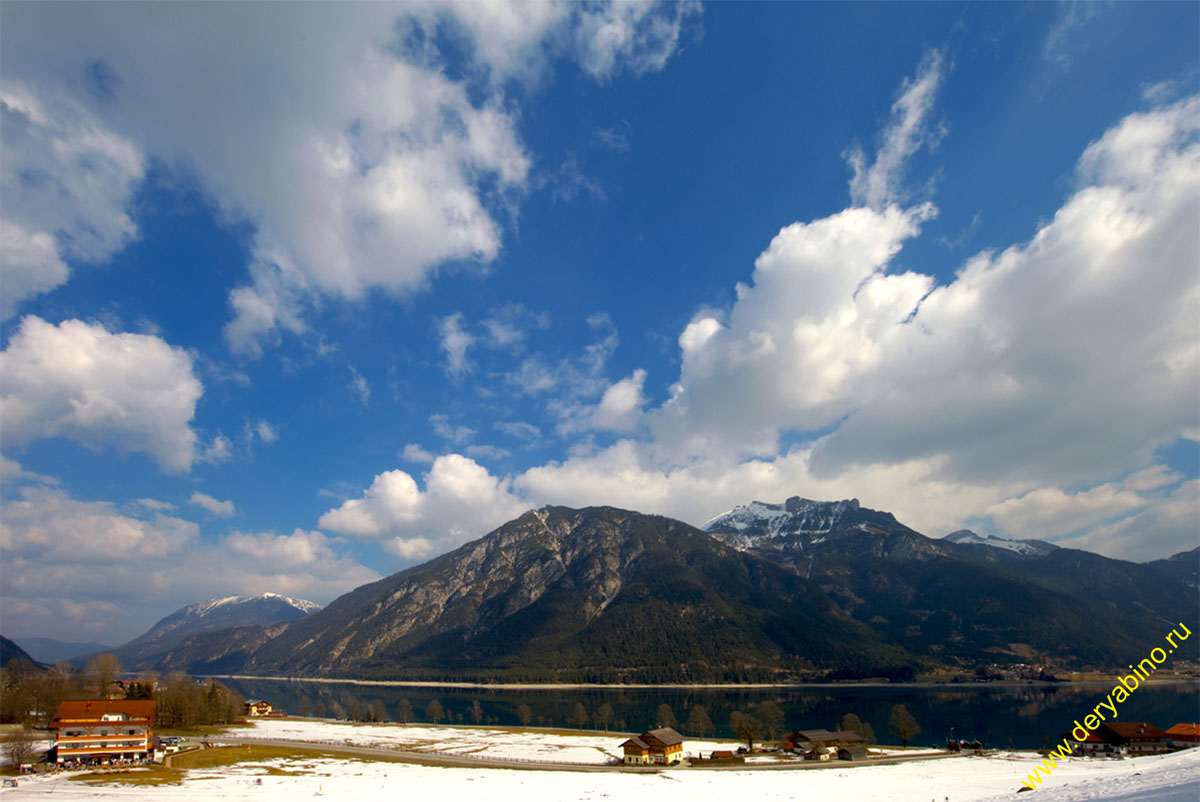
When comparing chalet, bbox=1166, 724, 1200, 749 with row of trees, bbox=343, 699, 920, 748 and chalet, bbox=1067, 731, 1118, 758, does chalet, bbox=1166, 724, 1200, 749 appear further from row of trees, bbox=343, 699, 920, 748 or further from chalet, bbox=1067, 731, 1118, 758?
row of trees, bbox=343, 699, 920, 748

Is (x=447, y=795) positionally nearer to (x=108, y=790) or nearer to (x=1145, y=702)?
(x=108, y=790)

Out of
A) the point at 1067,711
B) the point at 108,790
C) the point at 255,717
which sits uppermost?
the point at 108,790

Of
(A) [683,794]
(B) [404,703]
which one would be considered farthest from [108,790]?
(B) [404,703]

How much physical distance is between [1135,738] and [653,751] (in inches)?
2886

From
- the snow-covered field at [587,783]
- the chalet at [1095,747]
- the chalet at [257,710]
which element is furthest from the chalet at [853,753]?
the chalet at [257,710]

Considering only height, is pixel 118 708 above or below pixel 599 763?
above

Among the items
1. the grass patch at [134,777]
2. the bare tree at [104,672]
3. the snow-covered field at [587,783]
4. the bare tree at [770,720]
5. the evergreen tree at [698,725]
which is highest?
the bare tree at [104,672]

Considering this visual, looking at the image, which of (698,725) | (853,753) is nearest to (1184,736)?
(853,753)

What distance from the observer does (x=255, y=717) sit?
535 feet

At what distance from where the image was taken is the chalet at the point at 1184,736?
88.4 metres

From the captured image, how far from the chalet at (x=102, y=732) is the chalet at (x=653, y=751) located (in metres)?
64.2

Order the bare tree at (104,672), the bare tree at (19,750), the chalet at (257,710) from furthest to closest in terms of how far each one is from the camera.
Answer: the chalet at (257,710), the bare tree at (104,672), the bare tree at (19,750)

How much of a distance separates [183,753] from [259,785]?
105ft

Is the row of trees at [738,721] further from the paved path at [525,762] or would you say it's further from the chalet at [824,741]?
the paved path at [525,762]
